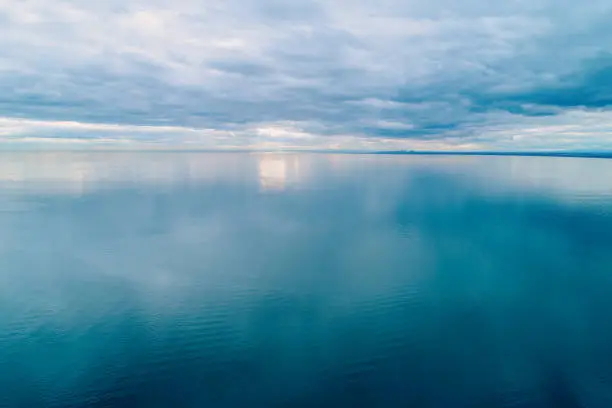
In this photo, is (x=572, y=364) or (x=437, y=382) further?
(x=572, y=364)

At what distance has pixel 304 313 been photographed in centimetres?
2767

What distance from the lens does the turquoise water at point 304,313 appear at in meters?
20.1

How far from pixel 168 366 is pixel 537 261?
36.6 metres

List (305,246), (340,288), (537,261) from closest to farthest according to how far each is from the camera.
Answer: (340,288) → (537,261) → (305,246)

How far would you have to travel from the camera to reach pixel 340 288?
32.0 meters

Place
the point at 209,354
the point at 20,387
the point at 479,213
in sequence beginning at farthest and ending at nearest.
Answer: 1. the point at 479,213
2. the point at 209,354
3. the point at 20,387

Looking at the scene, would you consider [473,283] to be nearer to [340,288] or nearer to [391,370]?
[340,288]

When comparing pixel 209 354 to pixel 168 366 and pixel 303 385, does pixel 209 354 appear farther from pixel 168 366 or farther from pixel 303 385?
pixel 303 385

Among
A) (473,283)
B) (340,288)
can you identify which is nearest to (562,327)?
(473,283)

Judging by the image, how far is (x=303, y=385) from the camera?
2033cm

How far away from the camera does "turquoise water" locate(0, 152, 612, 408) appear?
2014 cm

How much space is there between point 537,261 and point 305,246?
2448 centimetres

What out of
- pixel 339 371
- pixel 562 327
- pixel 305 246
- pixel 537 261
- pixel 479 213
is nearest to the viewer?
pixel 339 371

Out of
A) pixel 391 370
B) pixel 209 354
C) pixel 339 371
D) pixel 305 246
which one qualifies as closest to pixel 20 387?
pixel 209 354
